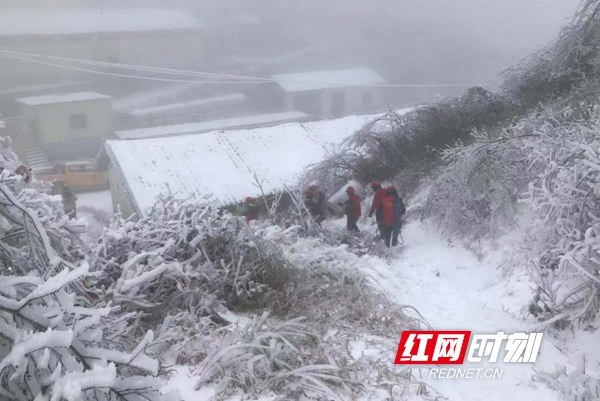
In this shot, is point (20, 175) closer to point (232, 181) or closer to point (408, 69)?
point (232, 181)

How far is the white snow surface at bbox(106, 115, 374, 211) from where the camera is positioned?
15242 mm

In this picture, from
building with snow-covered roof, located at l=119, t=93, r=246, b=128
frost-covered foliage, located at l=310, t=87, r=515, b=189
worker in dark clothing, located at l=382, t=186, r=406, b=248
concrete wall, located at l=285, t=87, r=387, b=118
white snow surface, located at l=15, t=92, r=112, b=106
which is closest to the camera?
worker in dark clothing, located at l=382, t=186, r=406, b=248

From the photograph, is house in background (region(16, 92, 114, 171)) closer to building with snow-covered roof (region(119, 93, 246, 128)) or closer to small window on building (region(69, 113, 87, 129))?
small window on building (region(69, 113, 87, 129))

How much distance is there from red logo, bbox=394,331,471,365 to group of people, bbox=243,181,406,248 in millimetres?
4466

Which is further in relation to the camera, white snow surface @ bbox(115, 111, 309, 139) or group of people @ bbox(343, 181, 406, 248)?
white snow surface @ bbox(115, 111, 309, 139)

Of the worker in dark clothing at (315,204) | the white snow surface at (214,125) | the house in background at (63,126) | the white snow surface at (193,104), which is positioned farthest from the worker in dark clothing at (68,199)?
the white snow surface at (193,104)

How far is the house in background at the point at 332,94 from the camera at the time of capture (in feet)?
117

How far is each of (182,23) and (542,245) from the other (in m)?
40.4

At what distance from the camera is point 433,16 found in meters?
53.6

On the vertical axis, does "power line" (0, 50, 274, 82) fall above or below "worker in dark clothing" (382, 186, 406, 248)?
above

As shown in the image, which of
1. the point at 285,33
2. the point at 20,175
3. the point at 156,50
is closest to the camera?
the point at 20,175

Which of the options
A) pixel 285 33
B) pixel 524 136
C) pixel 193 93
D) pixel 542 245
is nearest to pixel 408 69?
pixel 285 33

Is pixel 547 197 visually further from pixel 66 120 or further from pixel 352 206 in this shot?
pixel 66 120

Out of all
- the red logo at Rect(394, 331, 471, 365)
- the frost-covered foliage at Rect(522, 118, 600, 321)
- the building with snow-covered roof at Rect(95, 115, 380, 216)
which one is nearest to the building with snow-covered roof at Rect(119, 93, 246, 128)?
the building with snow-covered roof at Rect(95, 115, 380, 216)
